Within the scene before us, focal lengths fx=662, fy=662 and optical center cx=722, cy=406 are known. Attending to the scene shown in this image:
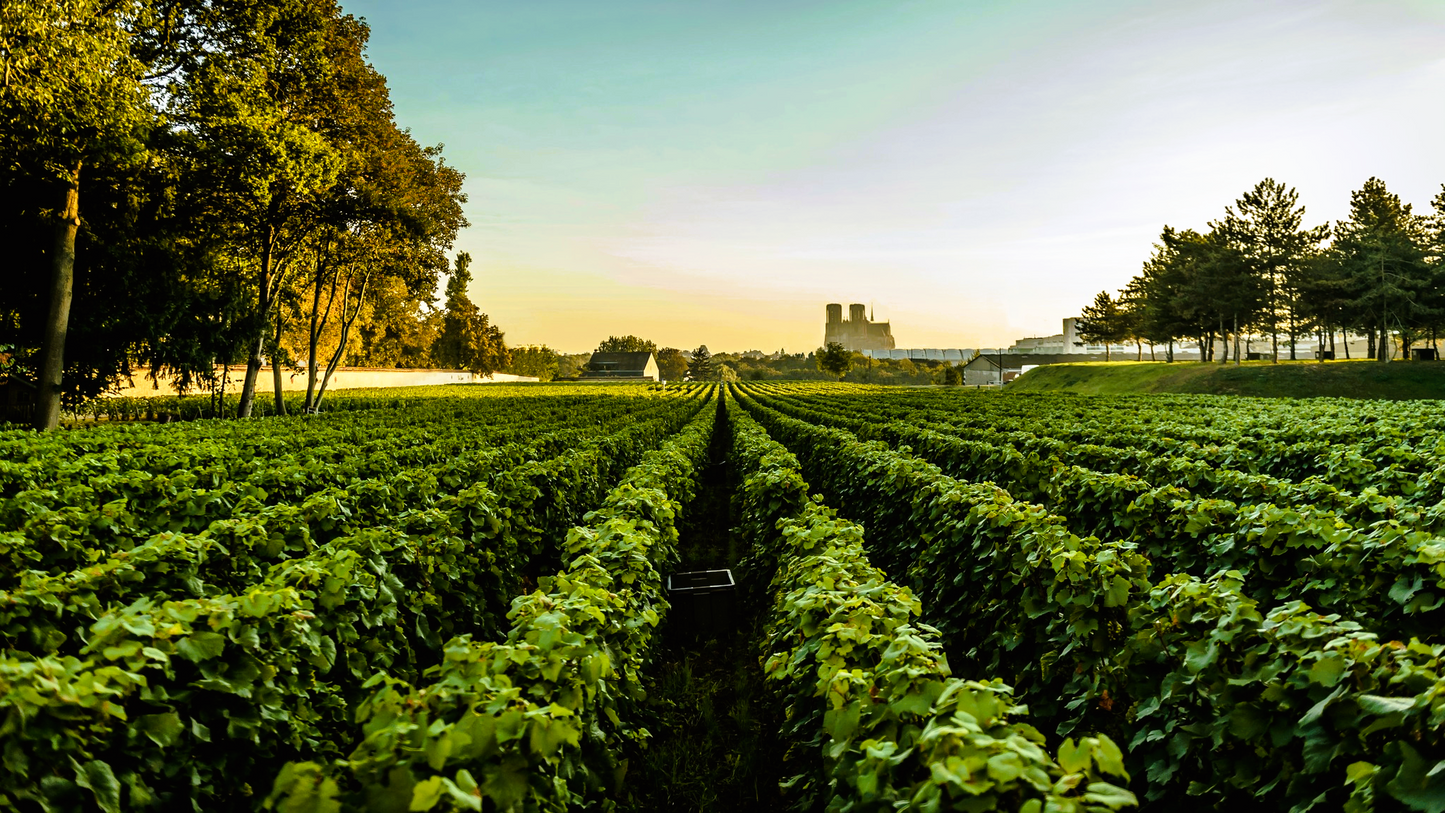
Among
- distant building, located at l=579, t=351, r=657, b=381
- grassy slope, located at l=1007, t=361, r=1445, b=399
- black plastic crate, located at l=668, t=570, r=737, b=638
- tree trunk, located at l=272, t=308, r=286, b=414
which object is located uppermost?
distant building, located at l=579, t=351, r=657, b=381

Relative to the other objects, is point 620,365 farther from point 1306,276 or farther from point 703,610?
point 703,610

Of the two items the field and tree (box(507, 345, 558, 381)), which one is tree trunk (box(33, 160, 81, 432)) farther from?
tree (box(507, 345, 558, 381))

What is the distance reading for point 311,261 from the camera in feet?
99.0

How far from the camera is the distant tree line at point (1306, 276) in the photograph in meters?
45.6

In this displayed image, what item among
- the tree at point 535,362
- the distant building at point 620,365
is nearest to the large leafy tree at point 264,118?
the tree at point 535,362

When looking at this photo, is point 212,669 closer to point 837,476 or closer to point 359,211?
point 837,476

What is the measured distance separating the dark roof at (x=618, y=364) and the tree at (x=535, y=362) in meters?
11.5

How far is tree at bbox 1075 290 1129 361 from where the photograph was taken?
7981 cm

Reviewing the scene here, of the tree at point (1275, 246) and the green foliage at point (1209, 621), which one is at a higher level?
the tree at point (1275, 246)

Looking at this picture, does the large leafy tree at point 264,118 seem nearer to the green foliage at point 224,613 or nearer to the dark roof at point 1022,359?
the green foliage at point 224,613

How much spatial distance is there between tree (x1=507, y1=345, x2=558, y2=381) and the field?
119 m

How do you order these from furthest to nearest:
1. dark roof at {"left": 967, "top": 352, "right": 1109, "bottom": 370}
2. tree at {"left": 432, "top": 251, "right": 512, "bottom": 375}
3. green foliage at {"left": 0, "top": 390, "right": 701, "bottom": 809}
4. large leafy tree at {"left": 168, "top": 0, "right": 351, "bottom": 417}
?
dark roof at {"left": 967, "top": 352, "right": 1109, "bottom": 370} < tree at {"left": 432, "top": 251, "right": 512, "bottom": 375} < large leafy tree at {"left": 168, "top": 0, "right": 351, "bottom": 417} < green foliage at {"left": 0, "top": 390, "right": 701, "bottom": 809}

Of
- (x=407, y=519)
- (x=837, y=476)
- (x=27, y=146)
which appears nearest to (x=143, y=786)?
(x=407, y=519)

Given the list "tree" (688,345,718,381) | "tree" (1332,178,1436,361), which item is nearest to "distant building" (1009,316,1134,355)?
"tree" (1332,178,1436,361)
